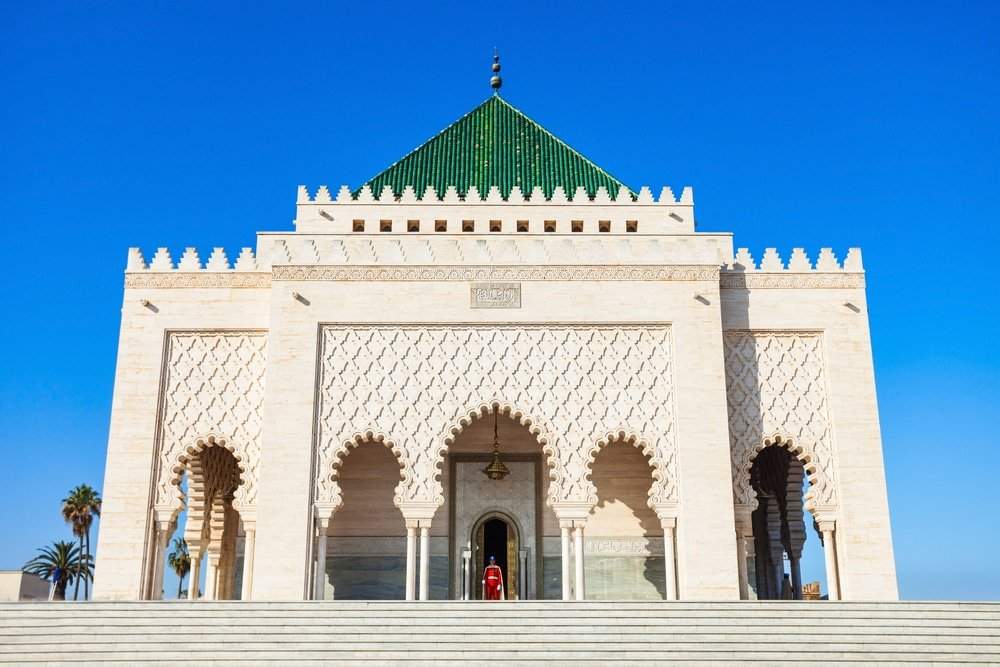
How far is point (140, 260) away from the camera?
1284 centimetres

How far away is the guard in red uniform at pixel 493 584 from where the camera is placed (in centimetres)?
1161

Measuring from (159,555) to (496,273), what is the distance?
4989 millimetres

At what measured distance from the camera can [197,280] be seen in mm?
12664

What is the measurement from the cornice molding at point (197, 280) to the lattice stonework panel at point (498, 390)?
1.27 metres

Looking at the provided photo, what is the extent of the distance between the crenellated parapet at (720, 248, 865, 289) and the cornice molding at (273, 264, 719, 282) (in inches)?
26.4

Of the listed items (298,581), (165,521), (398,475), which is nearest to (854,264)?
(398,475)

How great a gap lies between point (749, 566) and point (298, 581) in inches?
217

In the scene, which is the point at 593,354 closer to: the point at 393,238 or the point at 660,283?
the point at 660,283

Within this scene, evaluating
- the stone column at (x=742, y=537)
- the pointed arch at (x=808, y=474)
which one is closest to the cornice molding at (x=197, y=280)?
the pointed arch at (x=808, y=474)

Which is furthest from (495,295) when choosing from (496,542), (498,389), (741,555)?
(741,555)

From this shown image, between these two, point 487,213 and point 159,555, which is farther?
point 487,213
